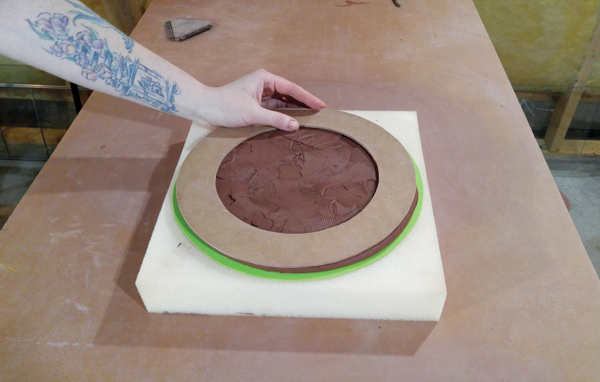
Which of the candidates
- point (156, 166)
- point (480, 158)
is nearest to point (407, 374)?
point (480, 158)

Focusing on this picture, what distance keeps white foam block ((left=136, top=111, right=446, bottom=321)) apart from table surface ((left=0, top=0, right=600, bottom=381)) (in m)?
0.04

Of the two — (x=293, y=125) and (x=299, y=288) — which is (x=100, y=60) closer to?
(x=293, y=125)

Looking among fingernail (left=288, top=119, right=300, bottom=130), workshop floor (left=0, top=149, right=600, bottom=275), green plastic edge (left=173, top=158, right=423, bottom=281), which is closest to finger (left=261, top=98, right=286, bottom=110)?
fingernail (left=288, top=119, right=300, bottom=130)

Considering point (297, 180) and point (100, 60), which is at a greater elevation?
point (100, 60)

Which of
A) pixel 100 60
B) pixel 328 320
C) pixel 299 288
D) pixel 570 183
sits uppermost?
pixel 100 60

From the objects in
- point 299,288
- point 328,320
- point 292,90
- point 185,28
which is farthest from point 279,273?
point 185,28

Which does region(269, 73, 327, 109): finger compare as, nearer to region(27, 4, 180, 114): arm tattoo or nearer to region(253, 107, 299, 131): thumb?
region(253, 107, 299, 131): thumb

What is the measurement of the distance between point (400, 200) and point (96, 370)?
2.98 ft

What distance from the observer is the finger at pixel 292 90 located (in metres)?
1.64

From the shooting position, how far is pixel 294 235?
1222 mm

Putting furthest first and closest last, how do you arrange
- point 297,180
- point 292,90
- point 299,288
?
Answer: point 292,90 → point 297,180 → point 299,288

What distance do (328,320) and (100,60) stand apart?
1027mm

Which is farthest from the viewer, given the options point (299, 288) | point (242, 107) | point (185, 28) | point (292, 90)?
point (185, 28)

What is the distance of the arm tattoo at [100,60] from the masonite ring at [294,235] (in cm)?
22
